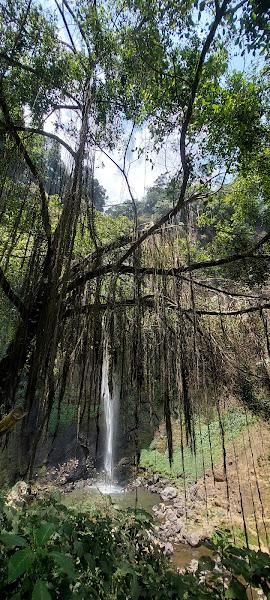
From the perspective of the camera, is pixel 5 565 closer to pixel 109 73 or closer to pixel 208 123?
pixel 208 123

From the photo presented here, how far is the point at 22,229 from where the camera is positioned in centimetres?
260

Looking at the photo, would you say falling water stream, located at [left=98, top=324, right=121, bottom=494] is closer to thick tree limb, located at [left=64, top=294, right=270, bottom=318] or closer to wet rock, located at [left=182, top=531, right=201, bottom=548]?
wet rock, located at [left=182, top=531, right=201, bottom=548]

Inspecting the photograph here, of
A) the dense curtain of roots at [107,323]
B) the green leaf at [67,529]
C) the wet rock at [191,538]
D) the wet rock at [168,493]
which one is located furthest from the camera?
the wet rock at [168,493]

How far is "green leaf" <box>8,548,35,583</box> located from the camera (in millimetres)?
818

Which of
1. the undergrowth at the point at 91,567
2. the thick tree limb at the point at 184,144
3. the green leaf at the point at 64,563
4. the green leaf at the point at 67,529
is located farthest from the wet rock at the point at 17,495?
the thick tree limb at the point at 184,144

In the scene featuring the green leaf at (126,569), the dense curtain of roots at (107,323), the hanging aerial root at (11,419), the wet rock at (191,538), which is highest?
the dense curtain of roots at (107,323)

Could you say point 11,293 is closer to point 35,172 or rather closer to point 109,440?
point 35,172

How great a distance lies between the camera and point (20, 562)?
33.7 inches

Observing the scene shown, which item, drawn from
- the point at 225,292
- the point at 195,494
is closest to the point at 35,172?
the point at 225,292

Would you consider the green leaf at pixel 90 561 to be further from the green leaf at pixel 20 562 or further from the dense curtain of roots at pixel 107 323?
the dense curtain of roots at pixel 107 323

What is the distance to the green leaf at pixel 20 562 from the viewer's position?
82 cm

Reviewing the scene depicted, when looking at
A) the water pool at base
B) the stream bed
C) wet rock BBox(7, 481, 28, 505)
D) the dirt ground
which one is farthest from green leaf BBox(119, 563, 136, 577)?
the water pool at base

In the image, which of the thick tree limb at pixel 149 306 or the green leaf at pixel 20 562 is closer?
the green leaf at pixel 20 562

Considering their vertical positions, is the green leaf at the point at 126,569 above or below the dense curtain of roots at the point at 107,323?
below
